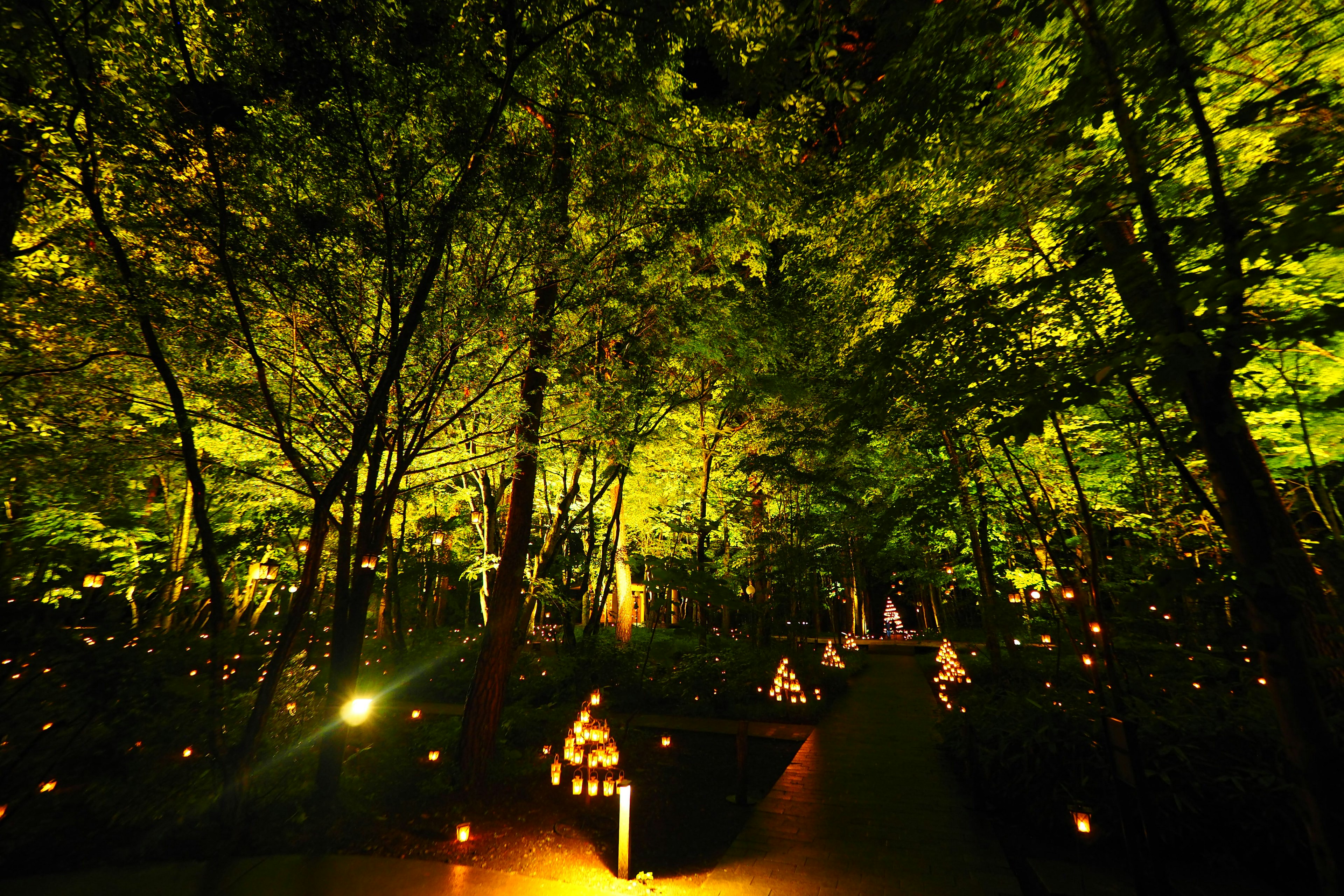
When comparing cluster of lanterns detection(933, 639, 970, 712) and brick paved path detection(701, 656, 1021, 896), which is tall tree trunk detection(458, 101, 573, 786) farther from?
cluster of lanterns detection(933, 639, 970, 712)

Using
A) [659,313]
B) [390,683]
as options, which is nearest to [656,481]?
[659,313]

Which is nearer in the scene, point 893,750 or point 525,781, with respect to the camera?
point 525,781

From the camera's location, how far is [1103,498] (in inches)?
414

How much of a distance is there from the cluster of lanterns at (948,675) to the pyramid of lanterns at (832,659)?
11.2 feet

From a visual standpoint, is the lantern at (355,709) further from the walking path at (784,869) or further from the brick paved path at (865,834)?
the brick paved path at (865,834)

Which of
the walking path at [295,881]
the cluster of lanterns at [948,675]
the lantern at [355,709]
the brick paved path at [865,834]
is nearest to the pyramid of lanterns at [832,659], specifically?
the cluster of lanterns at [948,675]

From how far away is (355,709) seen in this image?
5.38 meters

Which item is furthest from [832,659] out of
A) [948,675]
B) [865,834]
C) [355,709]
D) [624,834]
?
[355,709]

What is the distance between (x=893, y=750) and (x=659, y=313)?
9.08 meters

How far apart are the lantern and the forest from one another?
0.15 metres

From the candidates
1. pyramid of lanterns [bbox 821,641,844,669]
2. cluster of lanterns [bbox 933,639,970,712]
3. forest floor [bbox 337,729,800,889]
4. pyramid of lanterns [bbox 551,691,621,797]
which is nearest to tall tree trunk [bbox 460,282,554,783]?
forest floor [bbox 337,729,800,889]

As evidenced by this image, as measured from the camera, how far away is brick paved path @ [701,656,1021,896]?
4656 mm

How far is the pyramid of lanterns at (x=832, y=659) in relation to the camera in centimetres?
1532

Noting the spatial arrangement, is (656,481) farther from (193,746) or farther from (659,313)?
(193,746)
